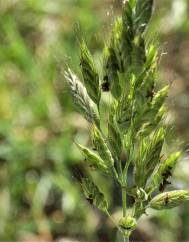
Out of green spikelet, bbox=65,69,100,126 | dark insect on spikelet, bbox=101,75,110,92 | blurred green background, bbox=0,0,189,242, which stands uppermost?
dark insect on spikelet, bbox=101,75,110,92

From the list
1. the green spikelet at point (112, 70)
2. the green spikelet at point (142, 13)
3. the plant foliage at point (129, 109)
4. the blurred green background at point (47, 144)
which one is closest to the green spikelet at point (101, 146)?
the plant foliage at point (129, 109)

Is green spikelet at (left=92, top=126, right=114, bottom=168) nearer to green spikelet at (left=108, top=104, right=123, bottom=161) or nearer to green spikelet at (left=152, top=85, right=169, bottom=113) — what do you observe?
green spikelet at (left=108, top=104, right=123, bottom=161)

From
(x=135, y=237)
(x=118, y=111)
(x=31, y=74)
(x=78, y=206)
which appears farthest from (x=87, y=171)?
(x=118, y=111)

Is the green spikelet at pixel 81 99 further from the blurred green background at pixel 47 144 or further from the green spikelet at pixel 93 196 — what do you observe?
the blurred green background at pixel 47 144

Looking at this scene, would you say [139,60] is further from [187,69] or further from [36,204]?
[187,69]

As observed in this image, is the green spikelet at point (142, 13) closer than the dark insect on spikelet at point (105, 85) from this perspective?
Yes

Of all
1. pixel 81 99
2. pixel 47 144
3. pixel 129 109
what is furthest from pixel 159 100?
pixel 47 144

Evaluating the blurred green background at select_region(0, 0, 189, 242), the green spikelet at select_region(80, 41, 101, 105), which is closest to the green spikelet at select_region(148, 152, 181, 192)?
the green spikelet at select_region(80, 41, 101, 105)
